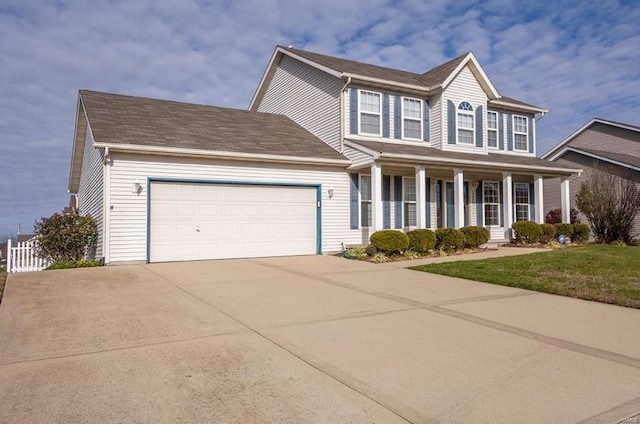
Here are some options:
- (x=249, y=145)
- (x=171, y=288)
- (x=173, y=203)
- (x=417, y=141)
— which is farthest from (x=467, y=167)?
(x=171, y=288)

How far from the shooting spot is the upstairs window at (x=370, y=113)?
1655 centimetres

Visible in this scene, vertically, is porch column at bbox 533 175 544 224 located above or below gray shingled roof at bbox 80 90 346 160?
below

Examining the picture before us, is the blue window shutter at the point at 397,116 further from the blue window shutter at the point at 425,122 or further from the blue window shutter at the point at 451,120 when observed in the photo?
the blue window shutter at the point at 451,120

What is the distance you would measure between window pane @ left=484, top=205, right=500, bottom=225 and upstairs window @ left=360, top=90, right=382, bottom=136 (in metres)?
6.19

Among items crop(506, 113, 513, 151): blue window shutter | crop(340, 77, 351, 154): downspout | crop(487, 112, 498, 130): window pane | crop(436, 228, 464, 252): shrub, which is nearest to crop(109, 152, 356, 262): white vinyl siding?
crop(340, 77, 351, 154): downspout

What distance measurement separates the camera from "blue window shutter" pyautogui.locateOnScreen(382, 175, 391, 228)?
1661 cm

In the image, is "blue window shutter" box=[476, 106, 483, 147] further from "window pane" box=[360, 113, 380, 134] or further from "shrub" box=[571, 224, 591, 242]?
"shrub" box=[571, 224, 591, 242]

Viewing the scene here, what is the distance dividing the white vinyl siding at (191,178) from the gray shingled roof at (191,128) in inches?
18.3

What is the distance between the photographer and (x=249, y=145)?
48.1 ft

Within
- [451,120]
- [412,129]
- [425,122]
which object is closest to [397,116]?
[412,129]

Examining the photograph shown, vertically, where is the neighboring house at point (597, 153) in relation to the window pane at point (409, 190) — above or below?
above

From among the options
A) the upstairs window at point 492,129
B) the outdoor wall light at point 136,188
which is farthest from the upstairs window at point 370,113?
the outdoor wall light at point 136,188

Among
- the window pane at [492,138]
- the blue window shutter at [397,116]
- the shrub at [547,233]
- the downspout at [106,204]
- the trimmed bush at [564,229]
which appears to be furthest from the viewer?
the window pane at [492,138]

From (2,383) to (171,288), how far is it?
4.73 m
